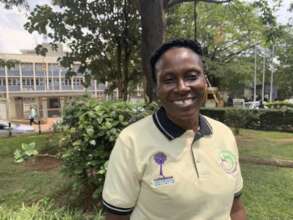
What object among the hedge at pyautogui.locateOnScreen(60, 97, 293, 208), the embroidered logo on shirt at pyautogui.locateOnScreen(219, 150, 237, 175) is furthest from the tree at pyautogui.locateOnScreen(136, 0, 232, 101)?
the embroidered logo on shirt at pyautogui.locateOnScreen(219, 150, 237, 175)

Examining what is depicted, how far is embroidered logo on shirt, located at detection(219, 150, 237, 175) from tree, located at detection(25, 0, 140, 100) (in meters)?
8.93

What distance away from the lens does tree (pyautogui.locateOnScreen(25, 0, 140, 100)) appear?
32.4 ft

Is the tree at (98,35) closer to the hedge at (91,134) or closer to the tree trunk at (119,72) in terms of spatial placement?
the tree trunk at (119,72)

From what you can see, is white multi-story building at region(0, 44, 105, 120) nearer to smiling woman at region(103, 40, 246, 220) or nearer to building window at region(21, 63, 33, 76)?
building window at region(21, 63, 33, 76)

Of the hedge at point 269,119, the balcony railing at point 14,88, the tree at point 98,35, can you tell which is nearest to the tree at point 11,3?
the tree at point 98,35

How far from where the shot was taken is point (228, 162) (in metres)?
1.56

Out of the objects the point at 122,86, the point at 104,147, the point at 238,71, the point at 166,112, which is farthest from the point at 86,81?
the point at 238,71

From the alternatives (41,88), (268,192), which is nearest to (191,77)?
(268,192)

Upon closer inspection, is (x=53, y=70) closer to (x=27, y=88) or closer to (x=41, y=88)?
(x=41, y=88)

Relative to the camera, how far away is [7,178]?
6184 millimetres

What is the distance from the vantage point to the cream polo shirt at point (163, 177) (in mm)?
1369

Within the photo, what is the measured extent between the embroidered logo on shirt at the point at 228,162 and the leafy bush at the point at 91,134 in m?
2.11

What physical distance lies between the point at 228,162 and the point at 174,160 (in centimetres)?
30

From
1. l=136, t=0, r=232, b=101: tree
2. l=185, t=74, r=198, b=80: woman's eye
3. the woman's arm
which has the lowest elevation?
the woman's arm
